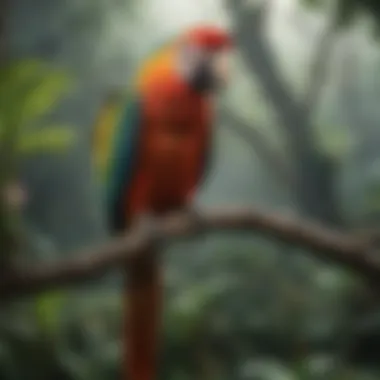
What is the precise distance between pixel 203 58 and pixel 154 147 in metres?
0.15

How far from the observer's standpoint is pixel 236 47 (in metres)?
1.67

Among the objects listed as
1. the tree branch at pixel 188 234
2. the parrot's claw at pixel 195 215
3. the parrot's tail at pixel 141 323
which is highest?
the parrot's claw at pixel 195 215

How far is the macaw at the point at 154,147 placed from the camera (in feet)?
5.31

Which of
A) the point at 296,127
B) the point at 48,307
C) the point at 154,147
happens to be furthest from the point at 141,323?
the point at 296,127

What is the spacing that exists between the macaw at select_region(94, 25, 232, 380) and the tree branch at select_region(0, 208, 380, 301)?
24mm

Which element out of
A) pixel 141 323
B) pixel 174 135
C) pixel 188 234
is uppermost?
pixel 174 135

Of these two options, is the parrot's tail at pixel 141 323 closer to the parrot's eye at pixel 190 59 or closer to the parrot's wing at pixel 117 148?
the parrot's wing at pixel 117 148

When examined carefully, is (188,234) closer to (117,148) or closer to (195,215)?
(195,215)

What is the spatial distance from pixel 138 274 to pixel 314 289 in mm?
258

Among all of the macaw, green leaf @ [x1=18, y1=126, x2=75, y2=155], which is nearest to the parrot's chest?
the macaw

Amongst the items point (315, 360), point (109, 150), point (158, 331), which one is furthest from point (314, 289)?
point (109, 150)

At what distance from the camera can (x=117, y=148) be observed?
5.38ft

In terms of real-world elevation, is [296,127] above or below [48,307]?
above

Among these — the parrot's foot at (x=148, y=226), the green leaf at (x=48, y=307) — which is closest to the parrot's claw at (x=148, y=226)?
the parrot's foot at (x=148, y=226)
